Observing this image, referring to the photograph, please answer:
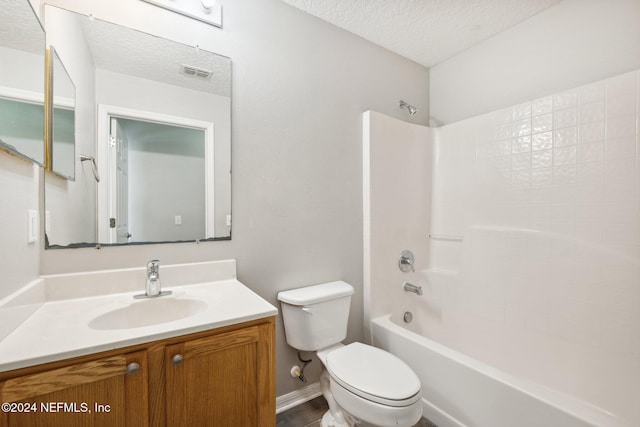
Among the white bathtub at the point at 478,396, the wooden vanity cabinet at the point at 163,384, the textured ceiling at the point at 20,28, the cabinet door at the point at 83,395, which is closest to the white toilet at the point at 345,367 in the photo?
the white bathtub at the point at 478,396

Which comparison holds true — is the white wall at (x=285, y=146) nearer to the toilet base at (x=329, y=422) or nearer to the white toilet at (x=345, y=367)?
the white toilet at (x=345, y=367)

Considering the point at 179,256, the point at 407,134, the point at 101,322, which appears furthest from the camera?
the point at 407,134

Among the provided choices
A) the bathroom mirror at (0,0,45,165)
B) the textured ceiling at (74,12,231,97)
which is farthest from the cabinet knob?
the textured ceiling at (74,12,231,97)

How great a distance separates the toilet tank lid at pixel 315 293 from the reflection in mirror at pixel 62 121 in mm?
1143

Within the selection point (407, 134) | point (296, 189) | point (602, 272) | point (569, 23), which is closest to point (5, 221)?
point (296, 189)

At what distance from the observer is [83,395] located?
806mm

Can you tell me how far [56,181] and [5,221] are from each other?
1.18ft

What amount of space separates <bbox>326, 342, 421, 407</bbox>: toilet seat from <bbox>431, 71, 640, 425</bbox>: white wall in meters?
0.94

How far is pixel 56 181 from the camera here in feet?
3.88

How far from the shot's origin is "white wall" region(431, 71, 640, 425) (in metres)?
1.47

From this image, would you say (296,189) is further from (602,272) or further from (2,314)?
(602,272)

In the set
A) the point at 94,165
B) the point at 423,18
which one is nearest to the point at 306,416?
the point at 94,165

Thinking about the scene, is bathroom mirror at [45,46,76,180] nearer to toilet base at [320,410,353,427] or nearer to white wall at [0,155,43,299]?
white wall at [0,155,43,299]

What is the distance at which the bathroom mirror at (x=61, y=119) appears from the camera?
1150 mm
